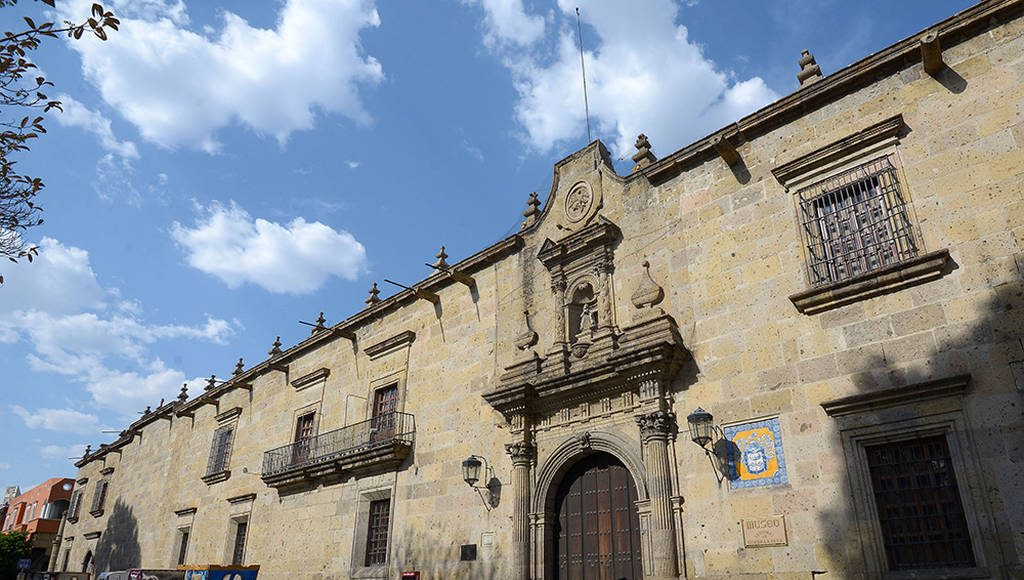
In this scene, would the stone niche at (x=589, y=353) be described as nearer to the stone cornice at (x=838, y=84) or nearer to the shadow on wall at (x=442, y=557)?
the stone cornice at (x=838, y=84)

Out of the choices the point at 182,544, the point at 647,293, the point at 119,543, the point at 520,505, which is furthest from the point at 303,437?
the point at 119,543

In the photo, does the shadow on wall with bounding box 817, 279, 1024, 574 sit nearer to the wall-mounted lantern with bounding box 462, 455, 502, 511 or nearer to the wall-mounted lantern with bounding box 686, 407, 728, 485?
the wall-mounted lantern with bounding box 686, 407, 728, 485

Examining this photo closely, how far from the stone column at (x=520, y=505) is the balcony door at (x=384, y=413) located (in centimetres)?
Result: 401

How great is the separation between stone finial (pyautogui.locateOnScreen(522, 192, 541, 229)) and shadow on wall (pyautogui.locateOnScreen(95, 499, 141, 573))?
19.5m

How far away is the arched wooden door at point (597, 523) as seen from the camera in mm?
9797

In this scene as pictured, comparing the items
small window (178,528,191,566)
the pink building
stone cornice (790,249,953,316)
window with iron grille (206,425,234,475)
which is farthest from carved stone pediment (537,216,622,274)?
the pink building

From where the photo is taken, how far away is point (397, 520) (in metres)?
13.5

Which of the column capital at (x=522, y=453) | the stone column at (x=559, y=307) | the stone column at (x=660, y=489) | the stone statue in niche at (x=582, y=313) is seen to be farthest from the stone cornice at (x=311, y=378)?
the stone column at (x=660, y=489)

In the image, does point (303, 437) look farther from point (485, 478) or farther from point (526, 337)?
point (526, 337)

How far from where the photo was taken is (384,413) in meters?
15.3

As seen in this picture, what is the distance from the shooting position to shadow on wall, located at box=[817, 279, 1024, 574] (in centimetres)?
679

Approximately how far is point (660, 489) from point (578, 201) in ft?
18.5

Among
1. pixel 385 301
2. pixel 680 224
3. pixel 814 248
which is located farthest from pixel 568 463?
pixel 385 301

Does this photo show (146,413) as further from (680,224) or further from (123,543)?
(680,224)
